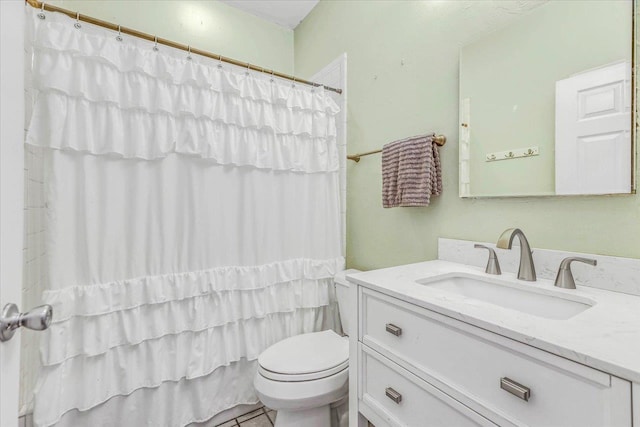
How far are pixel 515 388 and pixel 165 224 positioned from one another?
1.41 metres

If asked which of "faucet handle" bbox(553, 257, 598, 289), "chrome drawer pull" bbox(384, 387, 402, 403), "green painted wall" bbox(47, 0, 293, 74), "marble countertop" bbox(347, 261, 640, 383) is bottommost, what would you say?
"chrome drawer pull" bbox(384, 387, 402, 403)

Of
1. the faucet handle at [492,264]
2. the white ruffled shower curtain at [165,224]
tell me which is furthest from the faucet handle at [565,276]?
the white ruffled shower curtain at [165,224]

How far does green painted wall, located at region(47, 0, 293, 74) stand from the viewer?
1844 millimetres

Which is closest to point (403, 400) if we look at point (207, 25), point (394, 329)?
point (394, 329)

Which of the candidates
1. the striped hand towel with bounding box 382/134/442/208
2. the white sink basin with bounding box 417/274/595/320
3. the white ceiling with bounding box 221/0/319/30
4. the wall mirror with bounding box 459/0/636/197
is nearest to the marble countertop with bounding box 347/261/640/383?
the white sink basin with bounding box 417/274/595/320

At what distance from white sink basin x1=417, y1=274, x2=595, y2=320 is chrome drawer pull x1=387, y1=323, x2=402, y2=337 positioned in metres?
0.21

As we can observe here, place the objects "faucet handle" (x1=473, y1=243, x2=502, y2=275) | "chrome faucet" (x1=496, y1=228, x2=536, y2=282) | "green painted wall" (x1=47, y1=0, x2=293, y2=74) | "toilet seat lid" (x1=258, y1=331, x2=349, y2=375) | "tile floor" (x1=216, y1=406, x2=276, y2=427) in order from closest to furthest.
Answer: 1. "chrome faucet" (x1=496, y1=228, x2=536, y2=282)
2. "faucet handle" (x1=473, y1=243, x2=502, y2=275)
3. "toilet seat lid" (x1=258, y1=331, x2=349, y2=375)
4. "tile floor" (x1=216, y1=406, x2=276, y2=427)
5. "green painted wall" (x1=47, y1=0, x2=293, y2=74)

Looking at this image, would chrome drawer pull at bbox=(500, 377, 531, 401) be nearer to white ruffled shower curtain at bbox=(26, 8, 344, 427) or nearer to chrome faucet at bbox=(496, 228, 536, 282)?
chrome faucet at bbox=(496, 228, 536, 282)

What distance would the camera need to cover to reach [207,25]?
2127mm

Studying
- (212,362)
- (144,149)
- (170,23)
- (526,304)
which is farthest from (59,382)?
(170,23)

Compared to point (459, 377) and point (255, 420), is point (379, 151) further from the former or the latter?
point (255, 420)

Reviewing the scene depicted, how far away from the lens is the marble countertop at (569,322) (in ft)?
1.66

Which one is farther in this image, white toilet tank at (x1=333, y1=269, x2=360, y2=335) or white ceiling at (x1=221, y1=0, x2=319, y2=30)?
white ceiling at (x1=221, y1=0, x2=319, y2=30)

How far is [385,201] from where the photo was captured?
1.48 metres
